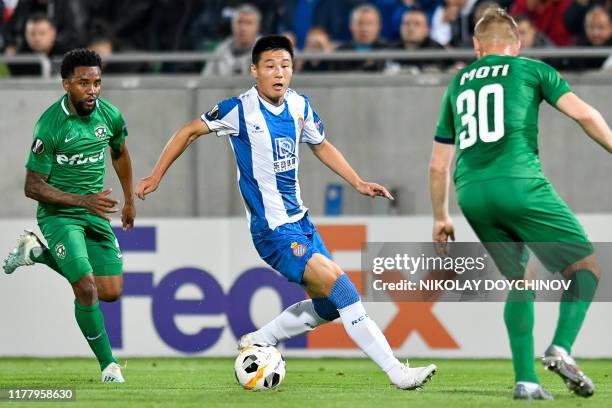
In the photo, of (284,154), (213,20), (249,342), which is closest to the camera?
(284,154)

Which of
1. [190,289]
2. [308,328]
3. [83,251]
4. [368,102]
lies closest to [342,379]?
[308,328]

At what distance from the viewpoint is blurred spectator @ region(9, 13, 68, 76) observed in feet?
47.1

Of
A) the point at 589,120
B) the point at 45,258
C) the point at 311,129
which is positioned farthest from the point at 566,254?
the point at 45,258

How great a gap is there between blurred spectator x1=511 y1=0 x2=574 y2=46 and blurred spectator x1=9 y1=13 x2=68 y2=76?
501cm

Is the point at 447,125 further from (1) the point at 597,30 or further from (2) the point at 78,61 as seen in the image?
(1) the point at 597,30

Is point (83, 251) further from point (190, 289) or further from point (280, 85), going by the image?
point (190, 289)

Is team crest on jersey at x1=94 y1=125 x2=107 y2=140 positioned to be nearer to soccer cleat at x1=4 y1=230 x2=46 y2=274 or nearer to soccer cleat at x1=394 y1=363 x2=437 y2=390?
soccer cleat at x1=4 y1=230 x2=46 y2=274

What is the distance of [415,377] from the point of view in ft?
27.0

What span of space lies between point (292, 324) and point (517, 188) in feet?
7.48

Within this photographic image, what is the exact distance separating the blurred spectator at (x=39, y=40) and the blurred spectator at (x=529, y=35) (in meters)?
4.92

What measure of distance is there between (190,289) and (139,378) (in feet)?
8.84

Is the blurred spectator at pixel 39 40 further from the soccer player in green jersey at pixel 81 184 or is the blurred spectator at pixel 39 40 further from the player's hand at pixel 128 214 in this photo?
the player's hand at pixel 128 214

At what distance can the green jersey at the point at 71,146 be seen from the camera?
939 centimetres

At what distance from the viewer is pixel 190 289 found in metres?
12.7
